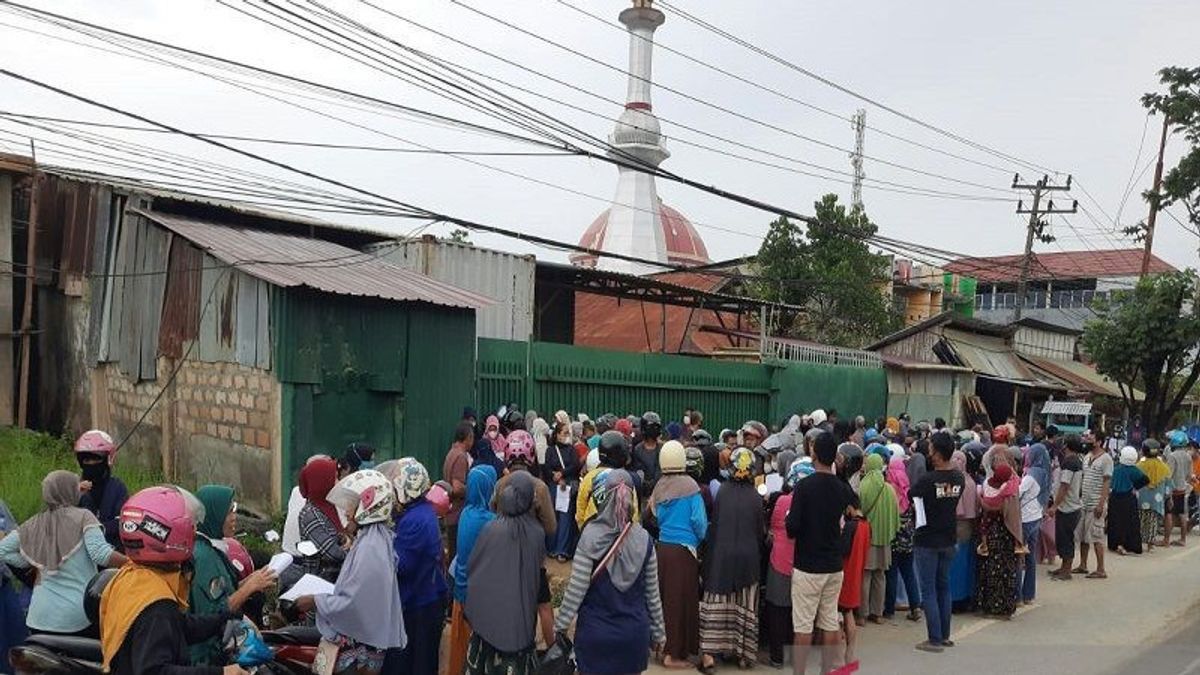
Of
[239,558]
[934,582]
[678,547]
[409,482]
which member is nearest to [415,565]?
[409,482]

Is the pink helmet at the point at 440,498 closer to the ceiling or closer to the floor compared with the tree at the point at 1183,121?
closer to the floor

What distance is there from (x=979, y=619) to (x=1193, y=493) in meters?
9.05

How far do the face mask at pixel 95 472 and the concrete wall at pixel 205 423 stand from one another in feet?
13.8

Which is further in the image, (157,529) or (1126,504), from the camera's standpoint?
(1126,504)

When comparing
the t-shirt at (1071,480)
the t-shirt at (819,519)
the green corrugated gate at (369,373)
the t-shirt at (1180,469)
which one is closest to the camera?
the t-shirt at (819,519)

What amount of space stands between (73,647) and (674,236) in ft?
171

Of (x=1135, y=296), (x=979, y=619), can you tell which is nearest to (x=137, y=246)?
(x=979, y=619)

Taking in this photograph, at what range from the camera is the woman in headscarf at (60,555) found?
439 cm

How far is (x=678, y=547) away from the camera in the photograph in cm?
669

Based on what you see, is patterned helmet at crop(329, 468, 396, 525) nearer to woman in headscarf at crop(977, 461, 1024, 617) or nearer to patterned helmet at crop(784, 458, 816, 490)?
patterned helmet at crop(784, 458, 816, 490)

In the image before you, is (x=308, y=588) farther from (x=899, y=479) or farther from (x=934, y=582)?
(x=899, y=479)

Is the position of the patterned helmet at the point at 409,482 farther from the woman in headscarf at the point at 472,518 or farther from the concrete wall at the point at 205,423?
the concrete wall at the point at 205,423

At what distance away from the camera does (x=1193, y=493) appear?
49.8 feet

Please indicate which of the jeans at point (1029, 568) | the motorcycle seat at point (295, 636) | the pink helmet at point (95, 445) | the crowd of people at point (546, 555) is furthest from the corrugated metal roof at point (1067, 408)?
the pink helmet at point (95, 445)
